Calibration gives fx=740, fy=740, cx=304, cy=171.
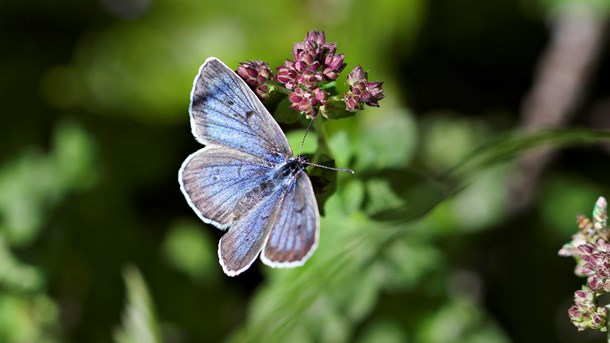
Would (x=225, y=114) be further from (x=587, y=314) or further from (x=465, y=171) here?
(x=465, y=171)

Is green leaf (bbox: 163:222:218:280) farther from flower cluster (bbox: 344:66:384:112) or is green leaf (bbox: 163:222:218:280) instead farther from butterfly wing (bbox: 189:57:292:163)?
flower cluster (bbox: 344:66:384:112)

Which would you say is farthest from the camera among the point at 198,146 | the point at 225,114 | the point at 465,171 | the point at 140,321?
the point at 198,146

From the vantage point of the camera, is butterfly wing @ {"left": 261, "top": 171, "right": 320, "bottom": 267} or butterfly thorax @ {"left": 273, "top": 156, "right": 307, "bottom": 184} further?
butterfly thorax @ {"left": 273, "top": 156, "right": 307, "bottom": 184}

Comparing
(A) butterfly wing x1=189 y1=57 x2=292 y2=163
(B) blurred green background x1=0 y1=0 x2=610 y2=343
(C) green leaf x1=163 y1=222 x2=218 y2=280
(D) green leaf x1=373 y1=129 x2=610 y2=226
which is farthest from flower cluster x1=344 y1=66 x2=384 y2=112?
(C) green leaf x1=163 y1=222 x2=218 y2=280

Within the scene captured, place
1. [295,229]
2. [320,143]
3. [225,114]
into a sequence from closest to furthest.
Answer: [295,229]
[225,114]
[320,143]

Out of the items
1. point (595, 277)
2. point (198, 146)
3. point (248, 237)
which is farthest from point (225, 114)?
point (198, 146)
